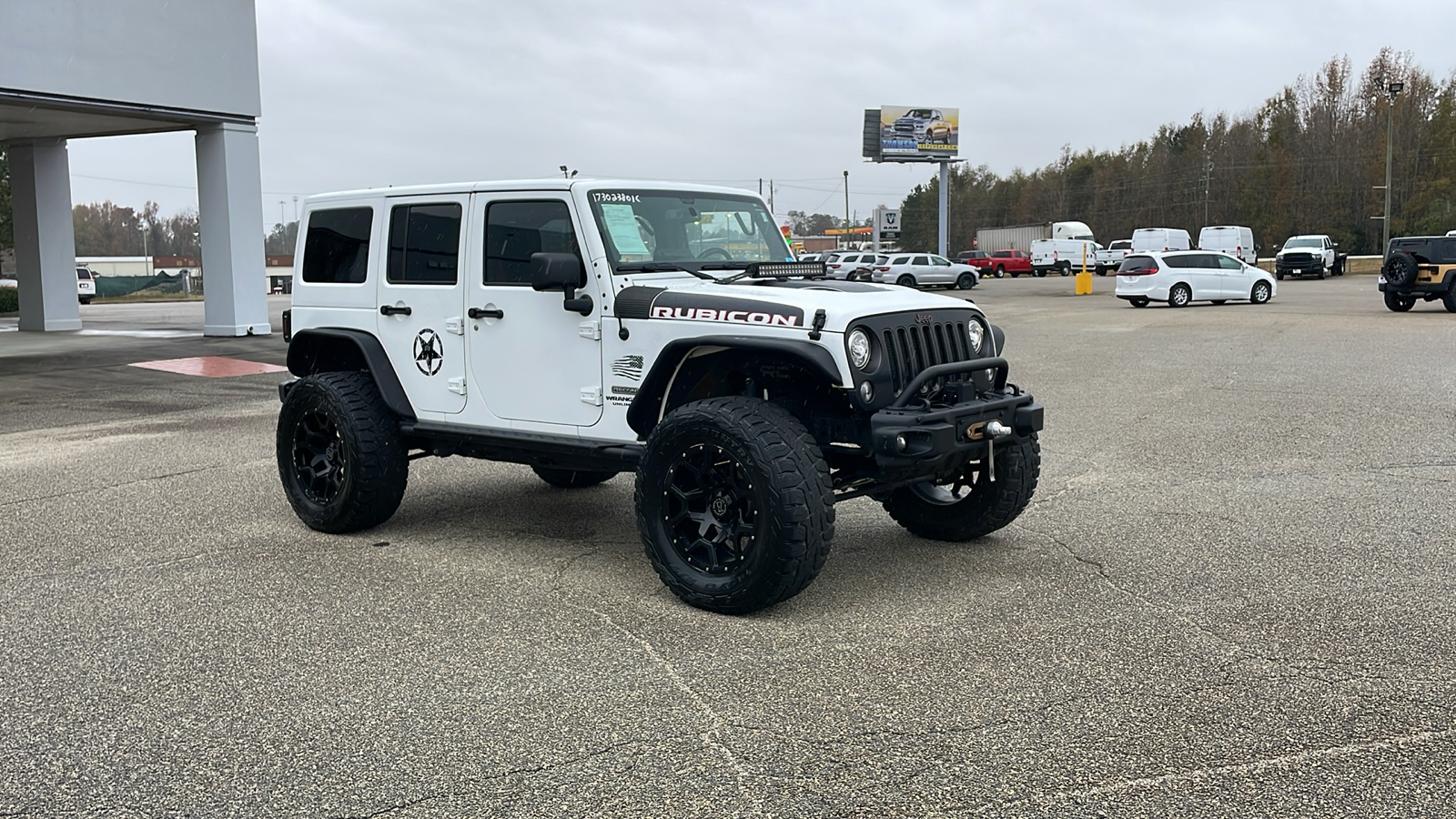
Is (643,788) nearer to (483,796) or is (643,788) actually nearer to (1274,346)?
(483,796)

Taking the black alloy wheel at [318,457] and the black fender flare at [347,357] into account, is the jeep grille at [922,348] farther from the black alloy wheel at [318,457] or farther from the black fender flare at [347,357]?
the black alloy wheel at [318,457]

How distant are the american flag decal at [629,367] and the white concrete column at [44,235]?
2380 centimetres

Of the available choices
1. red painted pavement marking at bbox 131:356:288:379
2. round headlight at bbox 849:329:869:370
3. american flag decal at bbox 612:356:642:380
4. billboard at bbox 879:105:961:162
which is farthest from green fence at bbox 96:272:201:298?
round headlight at bbox 849:329:869:370

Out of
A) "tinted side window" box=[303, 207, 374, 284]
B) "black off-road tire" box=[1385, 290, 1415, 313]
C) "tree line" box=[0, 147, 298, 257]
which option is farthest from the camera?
"tree line" box=[0, 147, 298, 257]

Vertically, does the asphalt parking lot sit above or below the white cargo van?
below

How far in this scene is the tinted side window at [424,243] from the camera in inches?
256

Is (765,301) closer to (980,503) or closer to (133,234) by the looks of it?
(980,503)

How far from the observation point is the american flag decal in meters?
5.76

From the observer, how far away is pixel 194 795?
11.8 feet

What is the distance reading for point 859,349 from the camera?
→ 207 inches

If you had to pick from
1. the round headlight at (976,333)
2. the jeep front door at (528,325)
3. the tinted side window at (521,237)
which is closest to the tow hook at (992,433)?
the round headlight at (976,333)

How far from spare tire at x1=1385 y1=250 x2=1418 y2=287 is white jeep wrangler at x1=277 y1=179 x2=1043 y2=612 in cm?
2402

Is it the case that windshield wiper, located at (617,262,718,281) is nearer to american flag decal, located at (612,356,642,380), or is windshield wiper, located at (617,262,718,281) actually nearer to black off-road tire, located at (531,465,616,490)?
american flag decal, located at (612,356,642,380)

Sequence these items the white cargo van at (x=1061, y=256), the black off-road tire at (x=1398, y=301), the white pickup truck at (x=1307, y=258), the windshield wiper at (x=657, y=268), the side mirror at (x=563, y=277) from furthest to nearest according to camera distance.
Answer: the white cargo van at (x=1061, y=256) → the white pickup truck at (x=1307, y=258) → the black off-road tire at (x=1398, y=301) → the windshield wiper at (x=657, y=268) → the side mirror at (x=563, y=277)
